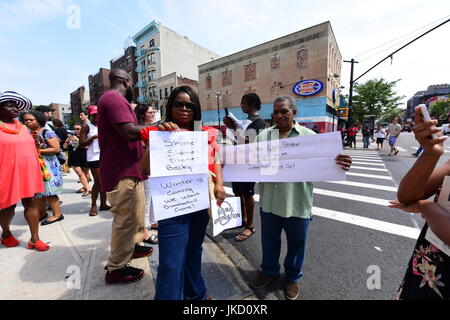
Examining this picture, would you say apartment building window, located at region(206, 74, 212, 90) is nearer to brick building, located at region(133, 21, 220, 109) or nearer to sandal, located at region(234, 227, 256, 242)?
brick building, located at region(133, 21, 220, 109)

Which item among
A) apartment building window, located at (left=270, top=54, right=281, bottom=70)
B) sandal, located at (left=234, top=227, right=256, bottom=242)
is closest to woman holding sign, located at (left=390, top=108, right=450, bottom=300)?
sandal, located at (left=234, top=227, right=256, bottom=242)

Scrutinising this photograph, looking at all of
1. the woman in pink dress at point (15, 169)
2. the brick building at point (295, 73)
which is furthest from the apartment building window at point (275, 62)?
the woman in pink dress at point (15, 169)

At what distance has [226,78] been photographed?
27.6 metres

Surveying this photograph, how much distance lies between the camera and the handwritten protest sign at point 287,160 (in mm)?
1737

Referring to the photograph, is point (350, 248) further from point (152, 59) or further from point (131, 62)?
point (131, 62)

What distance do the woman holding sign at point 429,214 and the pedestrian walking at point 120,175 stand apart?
207cm

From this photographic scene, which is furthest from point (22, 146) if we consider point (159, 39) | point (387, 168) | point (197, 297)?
point (159, 39)

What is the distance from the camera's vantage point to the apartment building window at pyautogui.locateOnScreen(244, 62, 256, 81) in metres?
24.7

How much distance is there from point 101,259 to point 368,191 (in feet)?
20.3

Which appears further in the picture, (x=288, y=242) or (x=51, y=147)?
(x=51, y=147)

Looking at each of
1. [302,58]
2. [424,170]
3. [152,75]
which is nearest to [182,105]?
[424,170]

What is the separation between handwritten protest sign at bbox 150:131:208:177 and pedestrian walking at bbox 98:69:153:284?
563mm

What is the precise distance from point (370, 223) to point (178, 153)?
3.83m

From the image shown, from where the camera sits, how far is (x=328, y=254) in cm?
268
